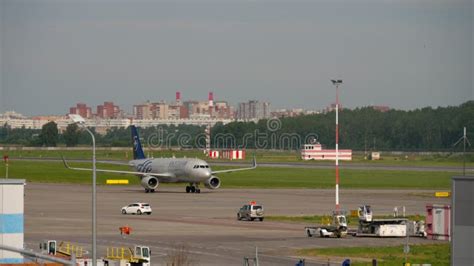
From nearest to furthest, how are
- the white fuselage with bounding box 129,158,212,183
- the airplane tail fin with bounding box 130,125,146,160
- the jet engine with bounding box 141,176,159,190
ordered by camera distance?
the white fuselage with bounding box 129,158,212,183 → the jet engine with bounding box 141,176,159,190 → the airplane tail fin with bounding box 130,125,146,160

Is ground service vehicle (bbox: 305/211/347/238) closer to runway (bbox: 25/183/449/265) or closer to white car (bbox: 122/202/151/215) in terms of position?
runway (bbox: 25/183/449/265)

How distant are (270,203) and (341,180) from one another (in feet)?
208

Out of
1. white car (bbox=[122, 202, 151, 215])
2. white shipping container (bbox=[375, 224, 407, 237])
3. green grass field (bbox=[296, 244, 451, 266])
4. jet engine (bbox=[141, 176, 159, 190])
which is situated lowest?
green grass field (bbox=[296, 244, 451, 266])

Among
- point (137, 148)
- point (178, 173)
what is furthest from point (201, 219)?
point (137, 148)

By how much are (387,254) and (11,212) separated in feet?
94.2

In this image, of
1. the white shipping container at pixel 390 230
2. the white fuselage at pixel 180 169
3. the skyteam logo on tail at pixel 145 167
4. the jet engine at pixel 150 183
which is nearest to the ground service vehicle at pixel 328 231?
the white shipping container at pixel 390 230

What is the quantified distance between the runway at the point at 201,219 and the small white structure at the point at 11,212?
606 inches

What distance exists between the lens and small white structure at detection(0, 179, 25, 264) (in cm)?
5247

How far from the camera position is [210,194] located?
145750mm

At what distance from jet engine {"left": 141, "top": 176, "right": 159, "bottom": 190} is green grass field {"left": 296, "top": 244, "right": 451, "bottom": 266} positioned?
2884 inches

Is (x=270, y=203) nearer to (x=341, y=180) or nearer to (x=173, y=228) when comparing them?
(x=173, y=228)

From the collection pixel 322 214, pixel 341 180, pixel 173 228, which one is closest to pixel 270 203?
pixel 322 214

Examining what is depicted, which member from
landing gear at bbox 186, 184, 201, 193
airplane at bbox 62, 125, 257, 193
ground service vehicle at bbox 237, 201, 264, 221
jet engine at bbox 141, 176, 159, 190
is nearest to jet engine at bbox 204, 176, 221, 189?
airplane at bbox 62, 125, 257, 193

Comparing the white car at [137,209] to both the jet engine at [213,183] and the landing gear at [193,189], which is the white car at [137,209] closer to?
the jet engine at [213,183]
